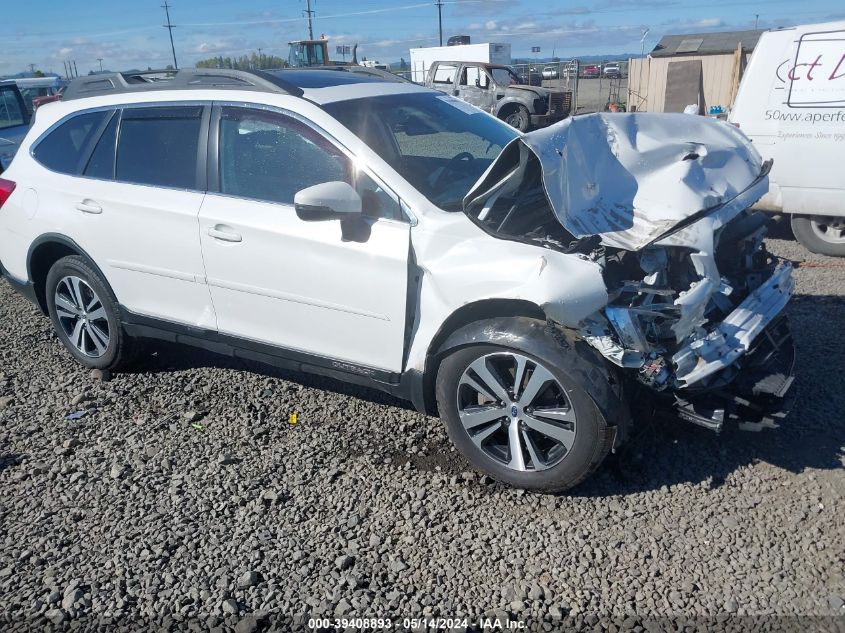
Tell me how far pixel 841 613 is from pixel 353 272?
2.48 m

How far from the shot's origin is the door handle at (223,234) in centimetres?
379

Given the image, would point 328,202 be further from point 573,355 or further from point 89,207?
point 89,207

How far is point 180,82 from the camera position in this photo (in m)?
4.30

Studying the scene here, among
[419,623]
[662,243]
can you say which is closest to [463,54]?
[662,243]

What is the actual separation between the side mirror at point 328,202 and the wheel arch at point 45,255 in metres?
1.92

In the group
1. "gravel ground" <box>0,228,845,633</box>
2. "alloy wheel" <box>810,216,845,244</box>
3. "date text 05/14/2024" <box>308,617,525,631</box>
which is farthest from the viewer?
"alloy wheel" <box>810,216,845,244</box>

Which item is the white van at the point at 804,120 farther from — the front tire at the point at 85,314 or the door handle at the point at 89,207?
the front tire at the point at 85,314

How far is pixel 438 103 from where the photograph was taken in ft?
14.5

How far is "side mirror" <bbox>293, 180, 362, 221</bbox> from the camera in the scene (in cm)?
328

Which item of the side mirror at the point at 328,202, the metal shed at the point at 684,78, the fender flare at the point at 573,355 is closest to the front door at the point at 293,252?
the side mirror at the point at 328,202

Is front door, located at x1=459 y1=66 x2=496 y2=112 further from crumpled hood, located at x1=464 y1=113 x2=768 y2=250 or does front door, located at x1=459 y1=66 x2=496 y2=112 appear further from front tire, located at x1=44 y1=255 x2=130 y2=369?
crumpled hood, located at x1=464 y1=113 x2=768 y2=250

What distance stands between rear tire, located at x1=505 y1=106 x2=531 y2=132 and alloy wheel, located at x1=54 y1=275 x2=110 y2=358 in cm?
1685

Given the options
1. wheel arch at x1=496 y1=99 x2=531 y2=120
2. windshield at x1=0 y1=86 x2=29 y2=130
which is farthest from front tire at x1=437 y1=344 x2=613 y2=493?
wheel arch at x1=496 y1=99 x2=531 y2=120

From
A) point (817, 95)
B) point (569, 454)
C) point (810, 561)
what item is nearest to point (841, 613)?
point (810, 561)
